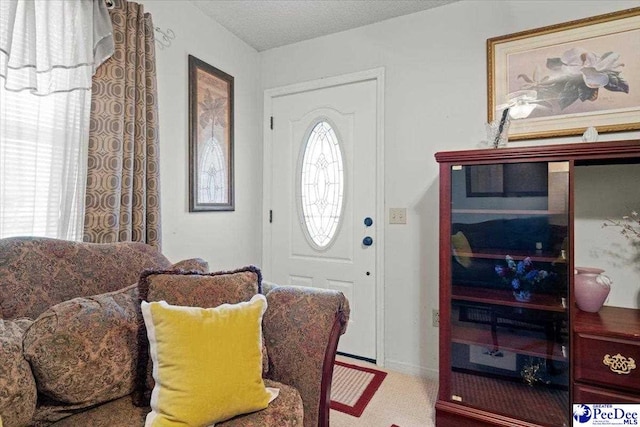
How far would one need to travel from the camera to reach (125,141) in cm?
178

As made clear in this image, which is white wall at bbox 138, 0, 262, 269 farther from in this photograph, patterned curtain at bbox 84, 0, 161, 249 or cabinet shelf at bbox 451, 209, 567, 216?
cabinet shelf at bbox 451, 209, 567, 216

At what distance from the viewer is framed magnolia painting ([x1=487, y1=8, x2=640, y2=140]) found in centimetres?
184

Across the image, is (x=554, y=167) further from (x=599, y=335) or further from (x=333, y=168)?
(x=333, y=168)

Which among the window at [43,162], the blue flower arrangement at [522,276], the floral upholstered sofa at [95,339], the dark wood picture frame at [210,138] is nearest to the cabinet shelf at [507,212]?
the blue flower arrangement at [522,276]

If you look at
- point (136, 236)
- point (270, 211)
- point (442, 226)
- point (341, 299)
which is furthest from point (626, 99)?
point (136, 236)

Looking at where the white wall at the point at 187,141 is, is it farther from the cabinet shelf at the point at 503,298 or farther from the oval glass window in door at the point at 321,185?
→ the cabinet shelf at the point at 503,298

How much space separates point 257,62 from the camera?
296cm

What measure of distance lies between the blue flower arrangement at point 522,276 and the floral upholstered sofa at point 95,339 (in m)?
1.00

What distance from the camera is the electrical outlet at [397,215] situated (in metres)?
2.42

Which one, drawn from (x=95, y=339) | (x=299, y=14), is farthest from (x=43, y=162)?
(x=299, y=14)

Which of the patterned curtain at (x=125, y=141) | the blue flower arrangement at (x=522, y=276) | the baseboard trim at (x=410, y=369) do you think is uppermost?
the patterned curtain at (x=125, y=141)

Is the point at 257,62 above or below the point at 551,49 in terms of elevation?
above

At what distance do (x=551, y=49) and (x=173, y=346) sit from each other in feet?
8.31

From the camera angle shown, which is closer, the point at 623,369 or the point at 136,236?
the point at 623,369
